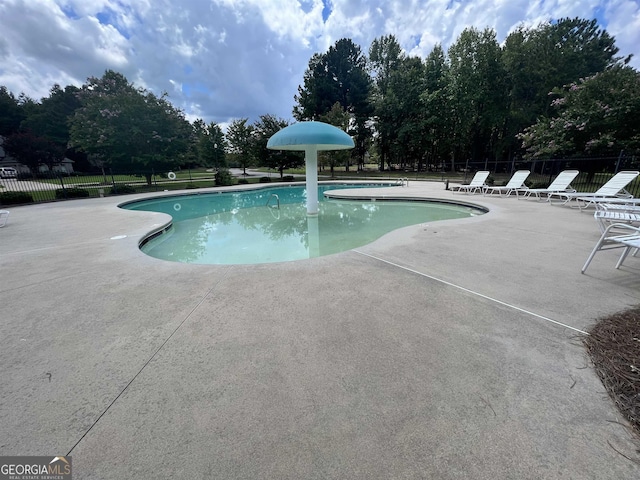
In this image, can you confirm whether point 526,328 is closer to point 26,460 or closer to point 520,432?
point 520,432

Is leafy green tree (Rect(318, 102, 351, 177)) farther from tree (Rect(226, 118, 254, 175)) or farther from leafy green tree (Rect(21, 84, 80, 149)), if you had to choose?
leafy green tree (Rect(21, 84, 80, 149))

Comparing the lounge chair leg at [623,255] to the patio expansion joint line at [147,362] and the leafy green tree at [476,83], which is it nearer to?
the patio expansion joint line at [147,362]

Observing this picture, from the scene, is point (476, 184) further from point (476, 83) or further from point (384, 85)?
point (384, 85)

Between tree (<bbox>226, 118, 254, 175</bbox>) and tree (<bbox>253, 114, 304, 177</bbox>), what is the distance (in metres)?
1.26

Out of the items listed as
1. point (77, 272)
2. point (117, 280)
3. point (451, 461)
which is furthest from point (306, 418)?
point (77, 272)

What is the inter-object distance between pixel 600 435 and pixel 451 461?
2.90 feet

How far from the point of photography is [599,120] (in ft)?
45.4

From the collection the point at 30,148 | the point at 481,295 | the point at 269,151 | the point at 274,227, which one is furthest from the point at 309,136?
the point at 30,148

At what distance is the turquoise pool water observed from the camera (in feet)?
20.5

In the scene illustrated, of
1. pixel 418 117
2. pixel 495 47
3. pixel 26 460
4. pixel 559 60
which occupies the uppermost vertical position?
pixel 495 47

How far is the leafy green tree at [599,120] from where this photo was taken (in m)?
13.5

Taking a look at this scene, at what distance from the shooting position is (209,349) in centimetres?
222

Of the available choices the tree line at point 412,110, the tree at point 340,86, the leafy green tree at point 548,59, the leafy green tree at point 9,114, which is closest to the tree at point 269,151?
the tree line at point 412,110

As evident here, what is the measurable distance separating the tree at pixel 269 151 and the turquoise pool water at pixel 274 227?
480 inches
